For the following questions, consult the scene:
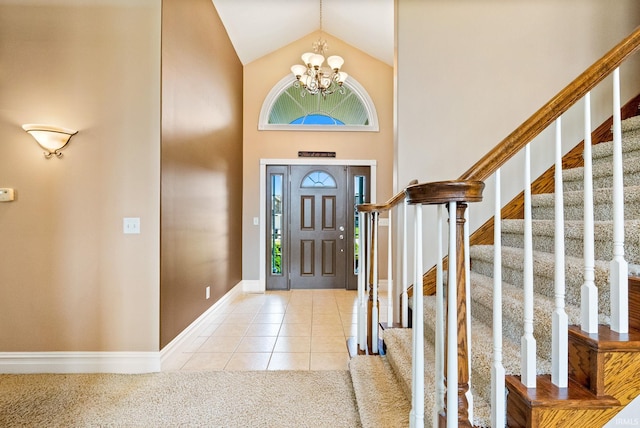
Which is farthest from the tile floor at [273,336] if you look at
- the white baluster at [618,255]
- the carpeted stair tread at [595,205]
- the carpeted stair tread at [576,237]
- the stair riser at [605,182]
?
the stair riser at [605,182]

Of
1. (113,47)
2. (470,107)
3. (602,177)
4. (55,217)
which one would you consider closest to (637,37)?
(602,177)

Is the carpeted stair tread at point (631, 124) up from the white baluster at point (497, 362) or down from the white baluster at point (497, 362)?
up

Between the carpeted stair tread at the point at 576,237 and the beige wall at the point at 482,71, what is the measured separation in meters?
0.33

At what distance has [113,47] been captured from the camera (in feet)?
7.35

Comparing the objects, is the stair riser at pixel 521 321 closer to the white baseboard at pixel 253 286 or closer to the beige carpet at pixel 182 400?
the beige carpet at pixel 182 400

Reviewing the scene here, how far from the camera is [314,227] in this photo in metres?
4.79

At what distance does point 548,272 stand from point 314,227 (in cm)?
348

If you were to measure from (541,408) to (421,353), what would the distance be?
1.30ft

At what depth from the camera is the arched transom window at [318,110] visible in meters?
4.73

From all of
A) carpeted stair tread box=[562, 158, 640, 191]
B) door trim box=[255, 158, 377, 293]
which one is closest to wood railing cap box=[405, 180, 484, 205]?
carpeted stair tread box=[562, 158, 640, 191]

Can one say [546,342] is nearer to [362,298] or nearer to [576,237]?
[576,237]

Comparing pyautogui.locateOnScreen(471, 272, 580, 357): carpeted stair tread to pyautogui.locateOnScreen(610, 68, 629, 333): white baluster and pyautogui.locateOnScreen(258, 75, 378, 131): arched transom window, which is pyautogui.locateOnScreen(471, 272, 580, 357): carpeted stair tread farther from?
pyautogui.locateOnScreen(258, 75, 378, 131): arched transom window

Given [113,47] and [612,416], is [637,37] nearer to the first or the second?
[612,416]

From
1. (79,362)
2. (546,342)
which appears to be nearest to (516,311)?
(546,342)
